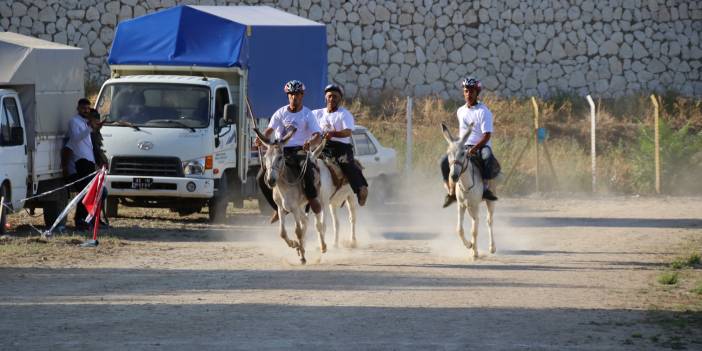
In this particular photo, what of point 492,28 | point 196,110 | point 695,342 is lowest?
point 695,342

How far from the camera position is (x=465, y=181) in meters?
18.6

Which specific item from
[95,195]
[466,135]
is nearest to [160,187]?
[95,195]

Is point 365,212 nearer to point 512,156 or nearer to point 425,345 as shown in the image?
point 512,156

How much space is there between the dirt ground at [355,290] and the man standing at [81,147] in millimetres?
851

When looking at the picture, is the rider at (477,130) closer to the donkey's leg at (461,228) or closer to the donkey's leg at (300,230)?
the donkey's leg at (461,228)

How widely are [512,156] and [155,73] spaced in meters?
10.6

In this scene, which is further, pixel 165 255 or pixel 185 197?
pixel 185 197

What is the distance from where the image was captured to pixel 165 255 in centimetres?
1928

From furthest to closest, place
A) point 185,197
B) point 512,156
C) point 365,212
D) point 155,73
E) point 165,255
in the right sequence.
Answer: point 512,156
point 365,212
point 155,73
point 185,197
point 165,255

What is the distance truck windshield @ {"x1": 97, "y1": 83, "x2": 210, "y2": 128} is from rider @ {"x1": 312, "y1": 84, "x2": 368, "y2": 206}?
4.53 meters

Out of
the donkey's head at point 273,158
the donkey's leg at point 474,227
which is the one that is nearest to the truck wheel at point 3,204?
the donkey's head at point 273,158

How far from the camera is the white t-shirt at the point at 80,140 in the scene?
22.1m

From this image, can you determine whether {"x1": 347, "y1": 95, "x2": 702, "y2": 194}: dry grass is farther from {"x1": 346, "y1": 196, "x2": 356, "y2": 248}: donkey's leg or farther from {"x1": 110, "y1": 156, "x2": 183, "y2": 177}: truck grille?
{"x1": 346, "y1": 196, "x2": 356, "y2": 248}: donkey's leg

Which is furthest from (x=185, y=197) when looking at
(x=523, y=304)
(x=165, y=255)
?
(x=523, y=304)
